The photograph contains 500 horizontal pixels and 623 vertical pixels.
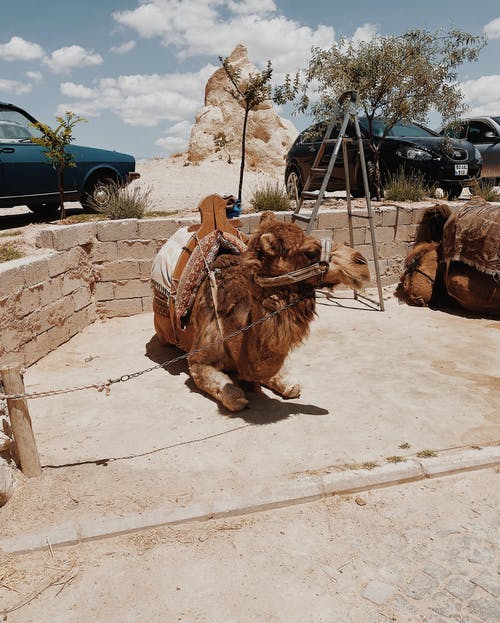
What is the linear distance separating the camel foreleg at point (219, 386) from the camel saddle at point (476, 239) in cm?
509

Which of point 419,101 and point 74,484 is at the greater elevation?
point 419,101

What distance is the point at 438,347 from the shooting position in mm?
6844

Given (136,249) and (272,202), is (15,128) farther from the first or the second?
(272,202)

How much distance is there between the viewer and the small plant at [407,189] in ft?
35.7

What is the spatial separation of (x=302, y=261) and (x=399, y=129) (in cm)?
1007

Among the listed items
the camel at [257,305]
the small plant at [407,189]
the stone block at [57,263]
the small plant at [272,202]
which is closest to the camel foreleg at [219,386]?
the camel at [257,305]

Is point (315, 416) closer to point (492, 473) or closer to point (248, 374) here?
point (248, 374)

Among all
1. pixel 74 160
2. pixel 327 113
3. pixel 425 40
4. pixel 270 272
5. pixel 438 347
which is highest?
pixel 425 40

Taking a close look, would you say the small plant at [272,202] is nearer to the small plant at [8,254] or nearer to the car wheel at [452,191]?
the car wheel at [452,191]

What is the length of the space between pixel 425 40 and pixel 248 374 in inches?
413

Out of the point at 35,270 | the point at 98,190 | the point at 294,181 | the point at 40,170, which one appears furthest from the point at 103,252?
the point at 294,181

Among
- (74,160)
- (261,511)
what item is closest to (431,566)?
(261,511)

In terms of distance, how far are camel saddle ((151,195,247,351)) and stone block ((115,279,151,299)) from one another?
230cm

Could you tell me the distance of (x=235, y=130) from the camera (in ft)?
101
